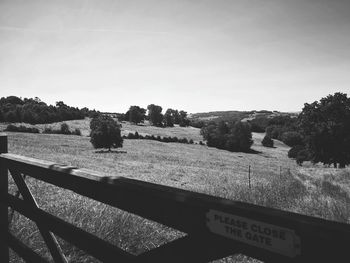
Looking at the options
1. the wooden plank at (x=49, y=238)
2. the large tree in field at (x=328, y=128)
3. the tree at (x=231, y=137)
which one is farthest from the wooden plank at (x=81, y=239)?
the tree at (x=231, y=137)

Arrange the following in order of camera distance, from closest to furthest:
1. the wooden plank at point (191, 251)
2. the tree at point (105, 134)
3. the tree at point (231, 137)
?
the wooden plank at point (191, 251), the tree at point (105, 134), the tree at point (231, 137)

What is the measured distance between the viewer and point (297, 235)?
1.17m

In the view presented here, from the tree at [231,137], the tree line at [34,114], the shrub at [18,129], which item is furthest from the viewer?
the tree line at [34,114]

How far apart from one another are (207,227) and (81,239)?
121 cm

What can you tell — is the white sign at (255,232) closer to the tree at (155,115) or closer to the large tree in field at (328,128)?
the large tree in field at (328,128)

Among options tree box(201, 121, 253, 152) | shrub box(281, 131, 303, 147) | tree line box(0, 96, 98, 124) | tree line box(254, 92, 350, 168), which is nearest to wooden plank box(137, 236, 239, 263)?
tree line box(254, 92, 350, 168)

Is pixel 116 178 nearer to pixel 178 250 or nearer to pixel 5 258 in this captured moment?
pixel 178 250

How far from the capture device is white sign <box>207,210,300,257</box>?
1.19 m

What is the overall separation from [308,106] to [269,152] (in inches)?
1646

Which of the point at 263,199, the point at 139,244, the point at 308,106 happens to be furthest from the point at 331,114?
the point at 139,244

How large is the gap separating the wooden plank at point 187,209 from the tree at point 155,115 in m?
121

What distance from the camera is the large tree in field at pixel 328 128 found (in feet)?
133

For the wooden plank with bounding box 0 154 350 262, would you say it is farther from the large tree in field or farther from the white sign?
the large tree in field

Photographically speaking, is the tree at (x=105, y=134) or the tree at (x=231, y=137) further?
the tree at (x=231, y=137)
